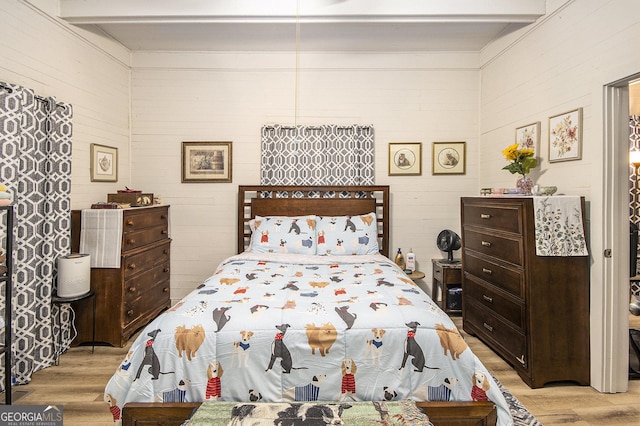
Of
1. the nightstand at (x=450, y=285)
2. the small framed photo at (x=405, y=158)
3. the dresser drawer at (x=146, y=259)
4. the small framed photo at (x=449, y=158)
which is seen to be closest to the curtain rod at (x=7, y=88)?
the dresser drawer at (x=146, y=259)

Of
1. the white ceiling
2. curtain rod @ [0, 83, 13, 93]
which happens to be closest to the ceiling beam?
the white ceiling

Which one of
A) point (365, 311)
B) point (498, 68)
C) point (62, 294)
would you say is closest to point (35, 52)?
point (62, 294)

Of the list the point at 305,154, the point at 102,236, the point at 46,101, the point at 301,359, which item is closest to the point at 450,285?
the point at 305,154

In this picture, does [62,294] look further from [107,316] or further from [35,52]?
[35,52]

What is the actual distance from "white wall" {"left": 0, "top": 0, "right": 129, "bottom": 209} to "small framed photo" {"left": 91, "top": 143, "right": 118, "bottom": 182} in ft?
0.18

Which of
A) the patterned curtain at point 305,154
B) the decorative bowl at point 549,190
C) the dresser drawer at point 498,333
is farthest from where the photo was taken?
the patterned curtain at point 305,154

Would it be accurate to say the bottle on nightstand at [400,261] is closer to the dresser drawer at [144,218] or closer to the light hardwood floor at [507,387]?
the light hardwood floor at [507,387]

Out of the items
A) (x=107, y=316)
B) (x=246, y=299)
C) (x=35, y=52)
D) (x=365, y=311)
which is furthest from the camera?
(x=107, y=316)

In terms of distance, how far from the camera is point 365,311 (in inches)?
72.8

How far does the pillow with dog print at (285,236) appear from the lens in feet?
11.1

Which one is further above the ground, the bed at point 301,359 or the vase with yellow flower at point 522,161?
the vase with yellow flower at point 522,161

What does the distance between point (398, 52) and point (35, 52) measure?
347 centimetres

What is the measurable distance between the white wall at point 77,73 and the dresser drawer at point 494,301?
12.4 ft

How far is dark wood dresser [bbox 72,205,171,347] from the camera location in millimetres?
3033
